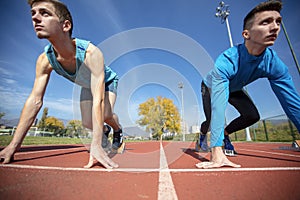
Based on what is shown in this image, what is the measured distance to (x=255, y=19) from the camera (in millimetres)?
1754

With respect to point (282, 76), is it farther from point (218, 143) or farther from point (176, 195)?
point (176, 195)

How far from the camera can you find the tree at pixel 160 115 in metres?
27.7

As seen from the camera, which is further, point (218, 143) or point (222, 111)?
point (222, 111)

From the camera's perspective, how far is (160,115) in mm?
28141

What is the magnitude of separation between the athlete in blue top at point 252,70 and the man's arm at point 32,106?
1983 mm

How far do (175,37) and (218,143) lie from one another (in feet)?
23.4

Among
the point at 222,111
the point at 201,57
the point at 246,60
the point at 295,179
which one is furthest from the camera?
the point at 201,57

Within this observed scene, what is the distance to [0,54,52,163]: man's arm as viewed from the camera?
1.64 m

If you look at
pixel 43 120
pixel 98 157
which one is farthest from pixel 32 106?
pixel 43 120

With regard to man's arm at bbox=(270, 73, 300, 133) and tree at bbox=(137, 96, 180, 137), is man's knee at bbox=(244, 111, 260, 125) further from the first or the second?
tree at bbox=(137, 96, 180, 137)

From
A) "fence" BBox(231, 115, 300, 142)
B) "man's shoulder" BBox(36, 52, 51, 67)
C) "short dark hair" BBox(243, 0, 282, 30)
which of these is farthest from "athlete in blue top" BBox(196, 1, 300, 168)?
"fence" BBox(231, 115, 300, 142)

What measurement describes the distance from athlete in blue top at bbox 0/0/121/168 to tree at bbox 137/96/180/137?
25831mm

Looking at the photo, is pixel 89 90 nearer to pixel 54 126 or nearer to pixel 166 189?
pixel 166 189

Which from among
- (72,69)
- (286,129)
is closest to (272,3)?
(72,69)
